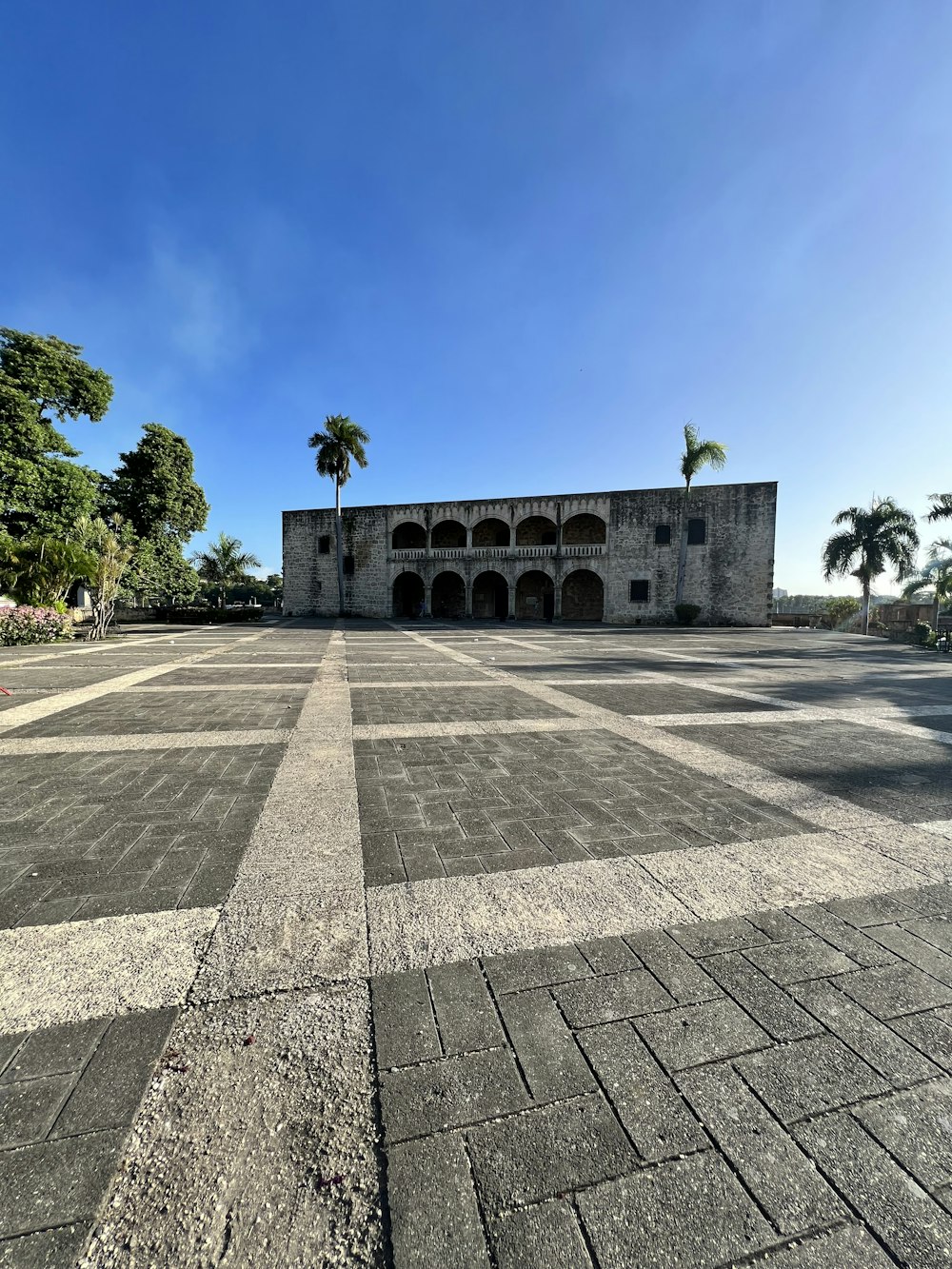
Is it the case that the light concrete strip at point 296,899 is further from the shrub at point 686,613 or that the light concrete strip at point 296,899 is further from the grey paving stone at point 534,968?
the shrub at point 686,613

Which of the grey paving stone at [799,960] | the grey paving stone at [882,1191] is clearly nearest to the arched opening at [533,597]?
the grey paving stone at [799,960]

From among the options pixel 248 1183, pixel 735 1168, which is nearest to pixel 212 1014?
pixel 248 1183

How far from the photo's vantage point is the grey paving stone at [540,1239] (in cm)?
107

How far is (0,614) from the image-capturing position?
510 inches

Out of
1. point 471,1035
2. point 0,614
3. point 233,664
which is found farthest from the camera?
point 0,614

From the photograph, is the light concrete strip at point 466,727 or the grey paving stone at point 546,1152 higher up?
the light concrete strip at point 466,727

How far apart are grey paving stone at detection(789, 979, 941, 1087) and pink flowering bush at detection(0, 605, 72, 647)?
17.6m

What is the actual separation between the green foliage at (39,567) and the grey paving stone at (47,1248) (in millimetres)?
19462

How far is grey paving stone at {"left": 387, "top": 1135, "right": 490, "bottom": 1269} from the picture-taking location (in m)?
1.07

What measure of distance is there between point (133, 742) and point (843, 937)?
18.0 ft

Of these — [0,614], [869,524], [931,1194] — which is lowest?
[931,1194]

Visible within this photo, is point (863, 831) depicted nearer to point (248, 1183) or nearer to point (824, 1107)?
point (824, 1107)

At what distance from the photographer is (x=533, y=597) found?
34188 millimetres

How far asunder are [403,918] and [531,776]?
1.91 metres
